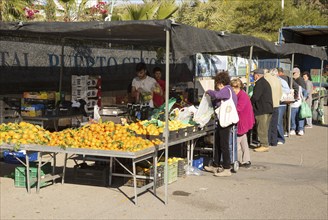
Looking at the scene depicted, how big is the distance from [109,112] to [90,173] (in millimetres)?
1672

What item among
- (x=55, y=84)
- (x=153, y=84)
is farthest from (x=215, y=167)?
(x=55, y=84)

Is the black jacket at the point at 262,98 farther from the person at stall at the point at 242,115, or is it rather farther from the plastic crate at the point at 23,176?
the plastic crate at the point at 23,176

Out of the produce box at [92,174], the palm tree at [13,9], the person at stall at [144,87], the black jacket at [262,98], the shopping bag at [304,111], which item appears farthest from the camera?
the shopping bag at [304,111]

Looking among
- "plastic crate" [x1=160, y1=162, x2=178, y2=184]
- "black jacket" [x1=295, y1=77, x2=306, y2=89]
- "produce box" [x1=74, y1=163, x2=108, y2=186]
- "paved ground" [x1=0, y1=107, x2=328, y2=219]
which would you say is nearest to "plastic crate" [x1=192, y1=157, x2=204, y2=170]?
"paved ground" [x1=0, y1=107, x2=328, y2=219]

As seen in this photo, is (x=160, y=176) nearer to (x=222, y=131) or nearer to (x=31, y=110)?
(x=222, y=131)

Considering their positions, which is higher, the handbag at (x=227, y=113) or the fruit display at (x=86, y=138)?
the handbag at (x=227, y=113)

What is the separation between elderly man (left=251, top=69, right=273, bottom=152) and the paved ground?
5.94 ft

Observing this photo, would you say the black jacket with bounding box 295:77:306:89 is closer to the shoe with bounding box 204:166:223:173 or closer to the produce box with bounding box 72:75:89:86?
the produce box with bounding box 72:75:89:86

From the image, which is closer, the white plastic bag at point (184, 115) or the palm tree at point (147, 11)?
the white plastic bag at point (184, 115)

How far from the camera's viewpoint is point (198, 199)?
7.41 m

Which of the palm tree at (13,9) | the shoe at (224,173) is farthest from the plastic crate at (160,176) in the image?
the palm tree at (13,9)

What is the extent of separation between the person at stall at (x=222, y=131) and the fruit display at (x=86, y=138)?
1.61 m

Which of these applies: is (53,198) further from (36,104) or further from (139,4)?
(139,4)

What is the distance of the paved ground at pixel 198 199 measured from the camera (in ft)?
21.8
